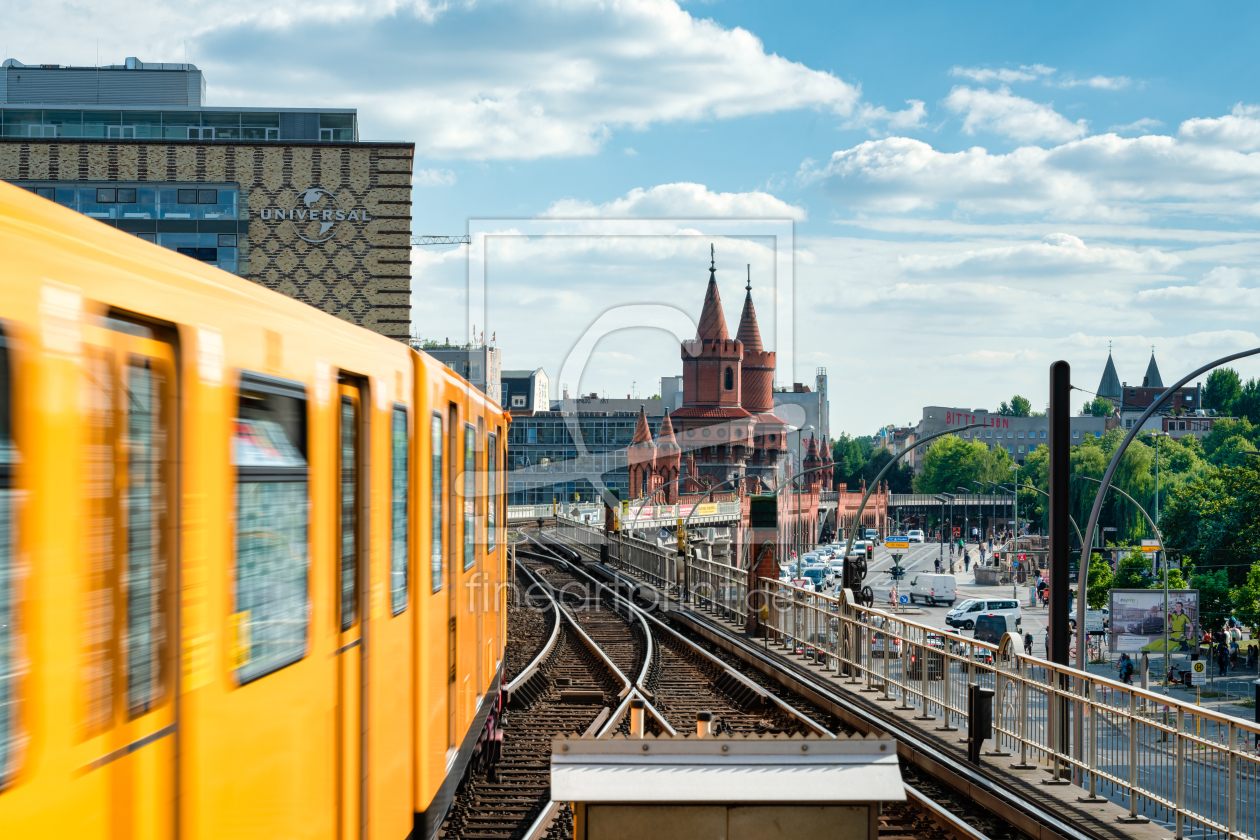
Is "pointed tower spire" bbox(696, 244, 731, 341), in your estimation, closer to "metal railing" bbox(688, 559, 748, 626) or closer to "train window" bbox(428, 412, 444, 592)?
"metal railing" bbox(688, 559, 748, 626)

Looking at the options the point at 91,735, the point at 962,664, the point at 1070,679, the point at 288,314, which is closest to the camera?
the point at 91,735

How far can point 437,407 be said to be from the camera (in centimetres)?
683

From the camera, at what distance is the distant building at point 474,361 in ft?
297

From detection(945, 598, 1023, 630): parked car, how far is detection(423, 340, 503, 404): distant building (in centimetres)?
3488

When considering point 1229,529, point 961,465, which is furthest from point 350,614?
point 961,465

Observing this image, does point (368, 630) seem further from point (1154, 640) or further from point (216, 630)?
point (1154, 640)

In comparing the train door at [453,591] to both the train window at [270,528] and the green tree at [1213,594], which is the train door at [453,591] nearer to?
the train window at [270,528]

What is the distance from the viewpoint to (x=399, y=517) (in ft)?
18.9

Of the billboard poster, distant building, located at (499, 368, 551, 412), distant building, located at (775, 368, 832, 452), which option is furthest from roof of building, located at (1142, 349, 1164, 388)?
the billboard poster

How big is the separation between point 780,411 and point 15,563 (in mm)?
139534

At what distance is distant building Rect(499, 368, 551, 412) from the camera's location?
466ft

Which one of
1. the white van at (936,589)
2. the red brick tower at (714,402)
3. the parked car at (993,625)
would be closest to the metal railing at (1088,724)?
the parked car at (993,625)

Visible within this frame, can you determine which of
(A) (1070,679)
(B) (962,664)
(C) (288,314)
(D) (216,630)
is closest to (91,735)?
A: (D) (216,630)

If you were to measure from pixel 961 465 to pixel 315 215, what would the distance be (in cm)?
12578
